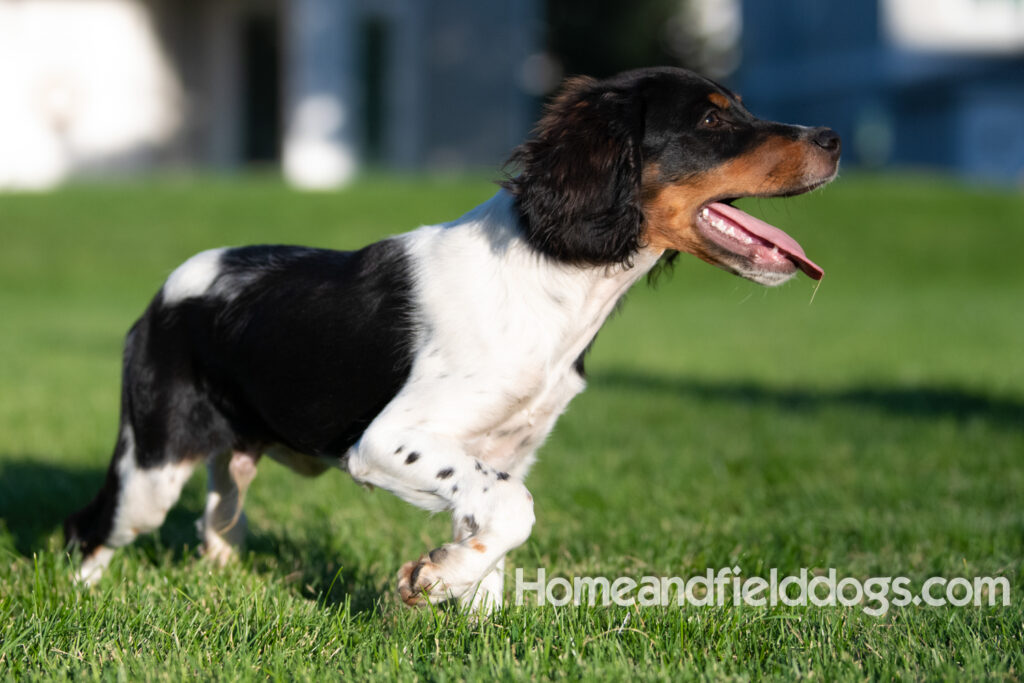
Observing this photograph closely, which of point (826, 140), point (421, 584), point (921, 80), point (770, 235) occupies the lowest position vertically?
point (921, 80)

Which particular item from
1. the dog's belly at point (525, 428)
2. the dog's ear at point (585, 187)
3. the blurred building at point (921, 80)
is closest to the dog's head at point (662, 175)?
the dog's ear at point (585, 187)

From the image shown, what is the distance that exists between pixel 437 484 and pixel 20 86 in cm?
2063

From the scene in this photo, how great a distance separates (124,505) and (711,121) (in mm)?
2318

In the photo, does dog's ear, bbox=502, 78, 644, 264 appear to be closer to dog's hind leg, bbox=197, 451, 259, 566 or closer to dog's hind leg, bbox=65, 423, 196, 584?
dog's hind leg, bbox=65, 423, 196, 584

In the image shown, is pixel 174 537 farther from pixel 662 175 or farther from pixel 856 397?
pixel 856 397

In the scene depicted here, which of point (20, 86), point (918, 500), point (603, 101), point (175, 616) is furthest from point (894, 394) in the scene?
point (20, 86)

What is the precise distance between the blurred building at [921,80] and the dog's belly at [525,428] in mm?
29194

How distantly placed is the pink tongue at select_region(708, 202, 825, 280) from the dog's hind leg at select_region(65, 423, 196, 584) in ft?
6.28

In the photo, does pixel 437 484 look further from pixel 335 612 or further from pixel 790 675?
pixel 790 675

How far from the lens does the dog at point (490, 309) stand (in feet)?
10.9

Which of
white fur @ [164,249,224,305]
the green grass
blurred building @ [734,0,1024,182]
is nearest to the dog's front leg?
the green grass

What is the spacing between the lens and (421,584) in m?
3.14

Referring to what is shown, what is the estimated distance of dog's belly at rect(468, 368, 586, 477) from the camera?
349 centimetres

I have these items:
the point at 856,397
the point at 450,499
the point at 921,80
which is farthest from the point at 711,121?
the point at 921,80
